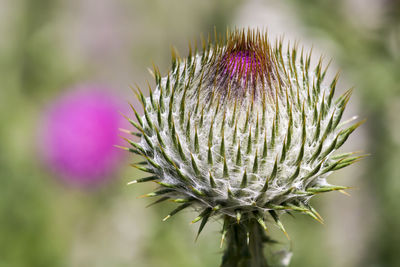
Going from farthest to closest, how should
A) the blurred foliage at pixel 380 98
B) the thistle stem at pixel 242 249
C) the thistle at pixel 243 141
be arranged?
the blurred foliage at pixel 380 98 → the thistle stem at pixel 242 249 → the thistle at pixel 243 141

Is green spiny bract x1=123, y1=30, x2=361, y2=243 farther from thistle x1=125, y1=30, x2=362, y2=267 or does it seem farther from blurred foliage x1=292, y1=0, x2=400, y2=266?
blurred foliage x1=292, y1=0, x2=400, y2=266

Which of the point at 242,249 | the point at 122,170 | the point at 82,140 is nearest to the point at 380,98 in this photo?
the point at 242,249

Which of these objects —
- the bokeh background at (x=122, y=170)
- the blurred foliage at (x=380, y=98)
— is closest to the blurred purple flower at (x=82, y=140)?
the bokeh background at (x=122, y=170)

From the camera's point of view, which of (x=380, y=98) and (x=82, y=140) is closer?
(x=380, y=98)

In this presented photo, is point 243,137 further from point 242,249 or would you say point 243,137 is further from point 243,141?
point 242,249

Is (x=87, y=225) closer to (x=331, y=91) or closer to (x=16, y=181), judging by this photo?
(x=16, y=181)

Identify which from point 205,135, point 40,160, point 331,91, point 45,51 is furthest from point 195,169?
point 45,51

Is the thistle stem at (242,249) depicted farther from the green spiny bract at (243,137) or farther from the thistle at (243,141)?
the green spiny bract at (243,137)

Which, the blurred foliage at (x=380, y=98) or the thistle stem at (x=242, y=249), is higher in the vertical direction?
the blurred foliage at (x=380, y=98)
